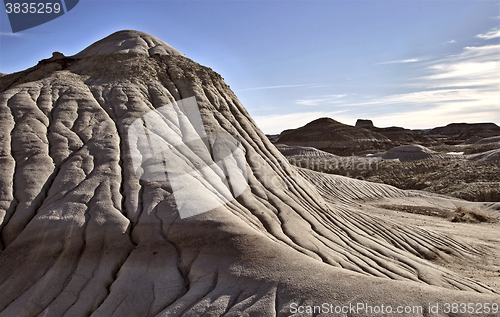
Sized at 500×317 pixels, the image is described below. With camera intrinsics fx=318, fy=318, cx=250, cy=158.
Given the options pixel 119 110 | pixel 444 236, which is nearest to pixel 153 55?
pixel 119 110

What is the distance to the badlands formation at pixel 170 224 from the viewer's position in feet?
10.8

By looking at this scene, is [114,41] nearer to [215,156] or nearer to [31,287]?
[215,156]

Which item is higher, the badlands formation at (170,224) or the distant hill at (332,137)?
the distant hill at (332,137)

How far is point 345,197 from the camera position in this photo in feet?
41.1

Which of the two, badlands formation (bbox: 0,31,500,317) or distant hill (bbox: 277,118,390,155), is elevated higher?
distant hill (bbox: 277,118,390,155)

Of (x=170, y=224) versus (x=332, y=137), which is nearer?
(x=170, y=224)

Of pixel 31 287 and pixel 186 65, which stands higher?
pixel 186 65

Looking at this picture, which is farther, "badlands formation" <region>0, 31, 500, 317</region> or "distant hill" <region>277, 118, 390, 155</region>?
"distant hill" <region>277, 118, 390, 155</region>

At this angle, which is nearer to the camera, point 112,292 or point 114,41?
point 112,292

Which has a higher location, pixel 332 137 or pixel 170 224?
pixel 332 137

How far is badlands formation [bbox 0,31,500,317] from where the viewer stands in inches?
129

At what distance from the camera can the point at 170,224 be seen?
13.4 ft

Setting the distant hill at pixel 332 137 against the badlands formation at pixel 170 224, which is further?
the distant hill at pixel 332 137

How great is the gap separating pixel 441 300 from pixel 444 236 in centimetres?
532
